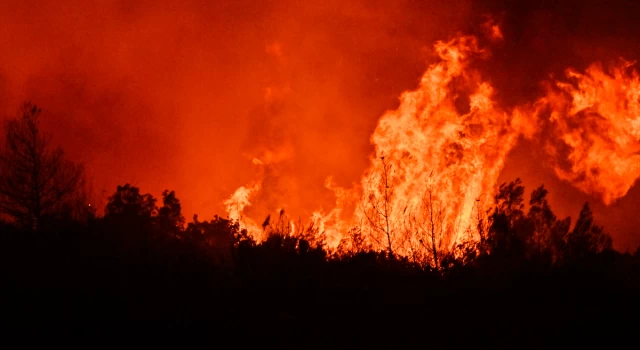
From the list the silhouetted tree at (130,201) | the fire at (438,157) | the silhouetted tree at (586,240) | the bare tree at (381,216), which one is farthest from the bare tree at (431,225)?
the silhouetted tree at (130,201)

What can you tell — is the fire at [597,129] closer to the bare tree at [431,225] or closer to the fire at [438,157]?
the fire at [438,157]

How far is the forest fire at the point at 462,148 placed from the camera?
1563 cm

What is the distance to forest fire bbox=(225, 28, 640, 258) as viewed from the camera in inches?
615

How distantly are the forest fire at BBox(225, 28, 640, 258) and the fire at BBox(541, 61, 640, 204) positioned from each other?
0.04 m

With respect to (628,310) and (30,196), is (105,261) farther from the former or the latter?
(30,196)

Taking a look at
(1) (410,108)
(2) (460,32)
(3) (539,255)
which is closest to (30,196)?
(1) (410,108)

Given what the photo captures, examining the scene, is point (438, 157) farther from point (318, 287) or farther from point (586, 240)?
point (318, 287)

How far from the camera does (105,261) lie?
8984mm

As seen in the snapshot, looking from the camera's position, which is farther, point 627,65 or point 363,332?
point 627,65

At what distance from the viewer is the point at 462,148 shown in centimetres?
1788

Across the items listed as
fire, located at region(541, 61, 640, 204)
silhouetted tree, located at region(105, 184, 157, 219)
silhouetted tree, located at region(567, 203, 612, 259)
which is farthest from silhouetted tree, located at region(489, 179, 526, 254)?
silhouetted tree, located at region(105, 184, 157, 219)

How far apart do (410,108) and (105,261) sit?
538 inches

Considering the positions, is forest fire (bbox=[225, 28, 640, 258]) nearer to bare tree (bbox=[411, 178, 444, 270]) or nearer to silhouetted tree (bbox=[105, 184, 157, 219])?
bare tree (bbox=[411, 178, 444, 270])

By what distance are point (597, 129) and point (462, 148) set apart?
6553 millimetres
